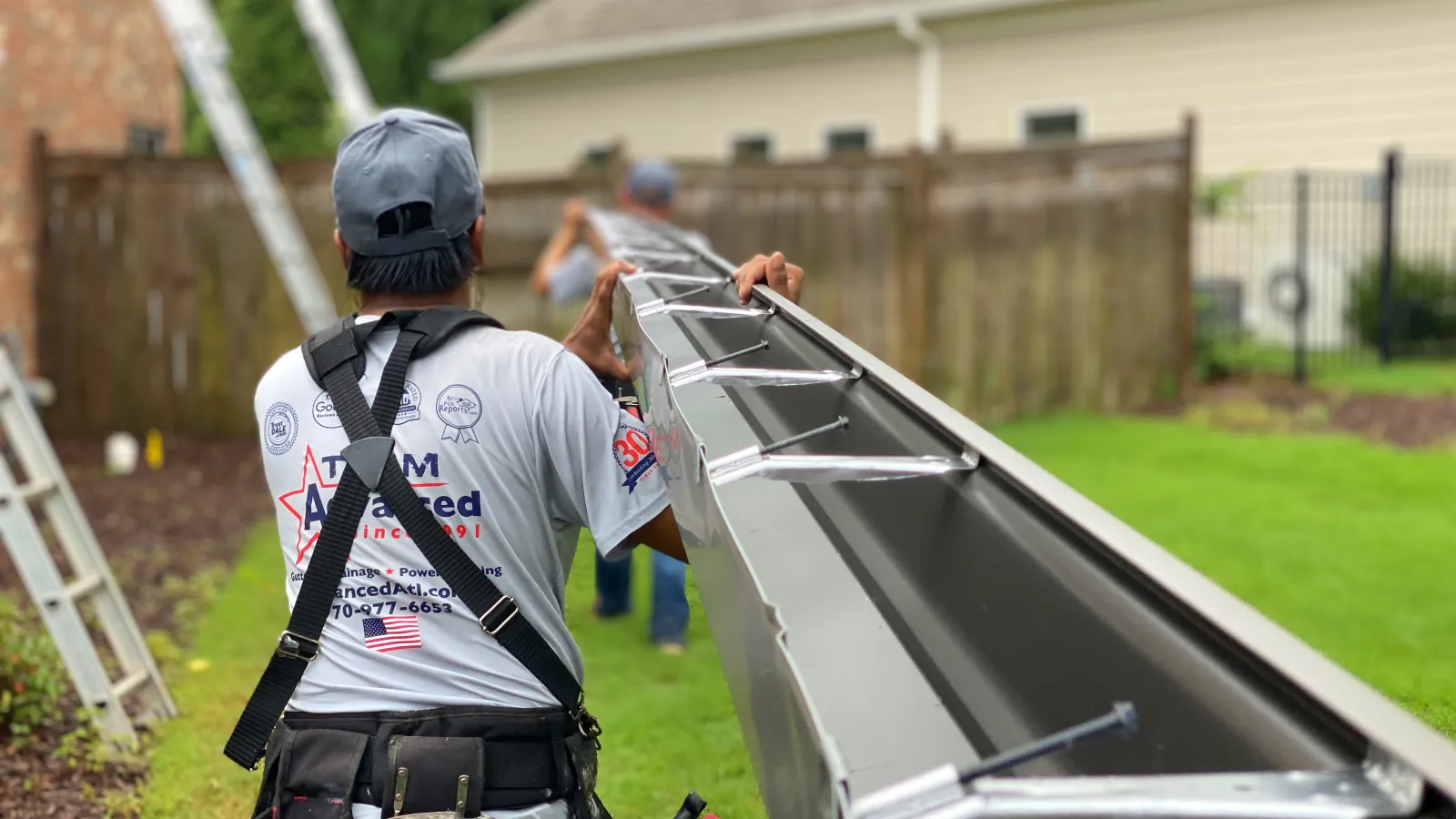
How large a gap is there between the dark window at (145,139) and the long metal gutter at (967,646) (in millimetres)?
11639

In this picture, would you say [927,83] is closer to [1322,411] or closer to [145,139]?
[1322,411]

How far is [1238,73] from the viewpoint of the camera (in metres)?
15.1

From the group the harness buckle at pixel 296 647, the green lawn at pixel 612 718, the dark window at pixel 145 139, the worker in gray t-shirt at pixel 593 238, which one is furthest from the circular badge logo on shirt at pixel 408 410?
the dark window at pixel 145 139

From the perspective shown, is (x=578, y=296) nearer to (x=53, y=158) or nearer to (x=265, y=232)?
(x=265, y=232)

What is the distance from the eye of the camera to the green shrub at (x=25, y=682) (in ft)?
14.6

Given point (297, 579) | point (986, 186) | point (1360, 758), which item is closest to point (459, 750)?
point (297, 579)

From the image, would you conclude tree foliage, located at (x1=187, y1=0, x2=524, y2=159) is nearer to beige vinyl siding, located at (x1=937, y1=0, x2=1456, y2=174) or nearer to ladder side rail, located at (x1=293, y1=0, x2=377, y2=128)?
beige vinyl siding, located at (x1=937, y1=0, x2=1456, y2=174)

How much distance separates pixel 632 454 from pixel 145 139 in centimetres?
1208

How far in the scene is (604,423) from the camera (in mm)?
2072

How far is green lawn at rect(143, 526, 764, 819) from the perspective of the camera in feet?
13.0

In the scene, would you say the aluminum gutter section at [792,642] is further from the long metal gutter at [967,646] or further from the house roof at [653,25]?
the house roof at [653,25]

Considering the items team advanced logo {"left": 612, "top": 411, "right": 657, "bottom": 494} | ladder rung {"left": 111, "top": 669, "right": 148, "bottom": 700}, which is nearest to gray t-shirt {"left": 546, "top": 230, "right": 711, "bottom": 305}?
ladder rung {"left": 111, "top": 669, "right": 148, "bottom": 700}

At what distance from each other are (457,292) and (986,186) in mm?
9132

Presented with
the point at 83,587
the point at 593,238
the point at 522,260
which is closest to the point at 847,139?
the point at 522,260
